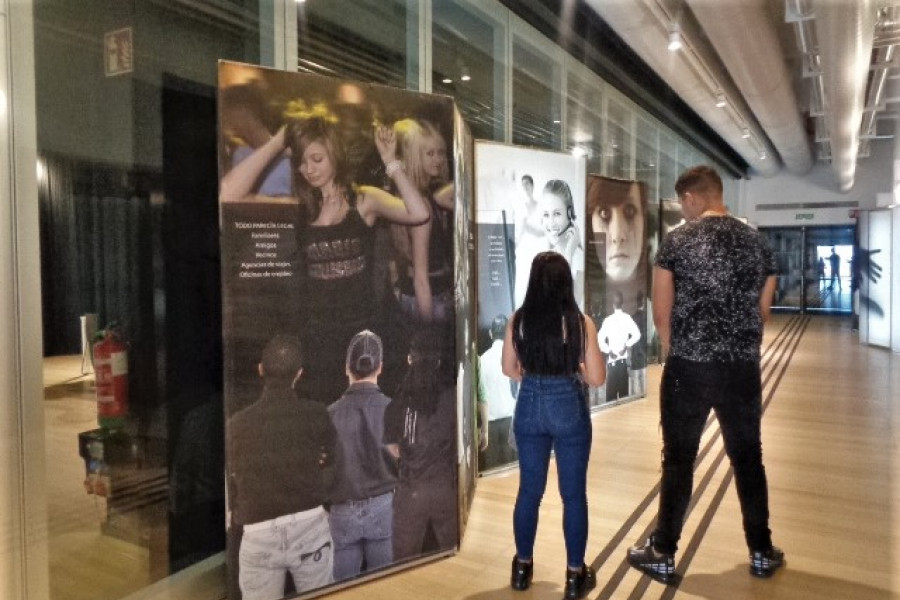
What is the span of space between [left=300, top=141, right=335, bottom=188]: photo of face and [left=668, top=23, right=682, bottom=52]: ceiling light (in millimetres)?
3459

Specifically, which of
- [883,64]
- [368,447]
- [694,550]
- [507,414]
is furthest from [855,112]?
[368,447]

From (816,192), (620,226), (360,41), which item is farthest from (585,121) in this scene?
(816,192)

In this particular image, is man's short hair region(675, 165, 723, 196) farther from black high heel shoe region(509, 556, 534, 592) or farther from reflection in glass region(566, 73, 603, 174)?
reflection in glass region(566, 73, 603, 174)

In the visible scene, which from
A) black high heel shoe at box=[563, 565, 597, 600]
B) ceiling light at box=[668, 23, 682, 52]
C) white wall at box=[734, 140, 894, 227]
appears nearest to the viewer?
black high heel shoe at box=[563, 565, 597, 600]

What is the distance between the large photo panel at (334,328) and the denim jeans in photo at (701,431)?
0.93 m

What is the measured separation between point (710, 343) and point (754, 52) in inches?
149

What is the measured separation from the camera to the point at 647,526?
133 inches

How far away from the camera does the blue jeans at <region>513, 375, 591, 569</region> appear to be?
8.10 ft

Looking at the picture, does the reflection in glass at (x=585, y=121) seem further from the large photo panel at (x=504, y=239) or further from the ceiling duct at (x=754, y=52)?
the large photo panel at (x=504, y=239)

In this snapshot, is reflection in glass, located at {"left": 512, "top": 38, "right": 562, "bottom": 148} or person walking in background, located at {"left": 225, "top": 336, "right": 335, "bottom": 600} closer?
person walking in background, located at {"left": 225, "top": 336, "right": 335, "bottom": 600}

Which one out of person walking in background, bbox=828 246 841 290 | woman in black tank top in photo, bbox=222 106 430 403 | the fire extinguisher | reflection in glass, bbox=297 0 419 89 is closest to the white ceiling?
reflection in glass, bbox=297 0 419 89

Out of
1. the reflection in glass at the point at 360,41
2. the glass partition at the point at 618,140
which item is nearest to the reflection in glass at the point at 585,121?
the glass partition at the point at 618,140

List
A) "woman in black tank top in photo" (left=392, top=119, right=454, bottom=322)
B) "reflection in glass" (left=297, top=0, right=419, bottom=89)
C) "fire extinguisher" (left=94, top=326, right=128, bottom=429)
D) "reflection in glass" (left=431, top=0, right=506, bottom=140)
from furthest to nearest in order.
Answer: "reflection in glass" (left=431, top=0, right=506, bottom=140), "reflection in glass" (left=297, top=0, right=419, bottom=89), "woman in black tank top in photo" (left=392, top=119, right=454, bottom=322), "fire extinguisher" (left=94, top=326, right=128, bottom=429)

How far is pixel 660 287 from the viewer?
2758mm
